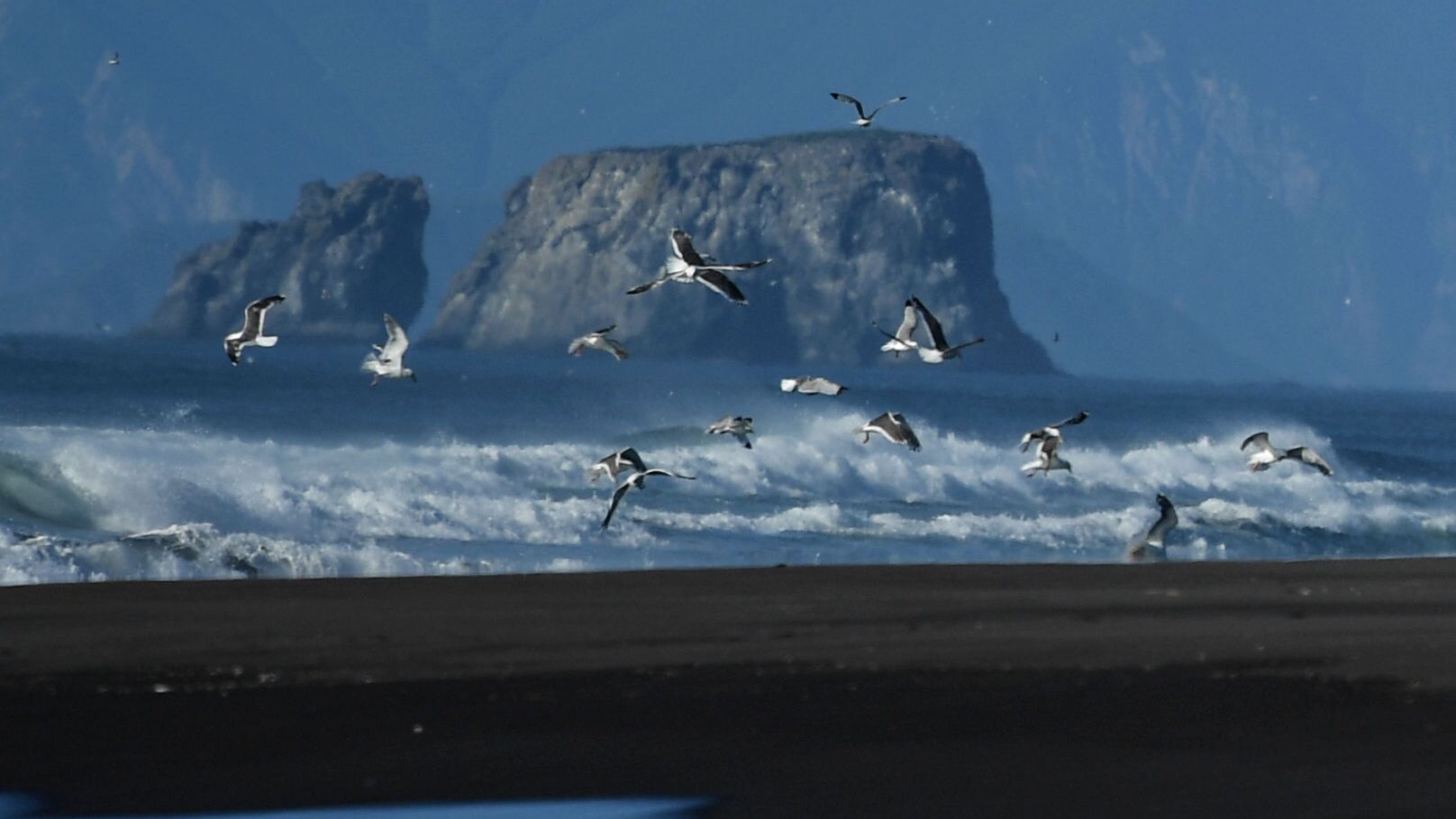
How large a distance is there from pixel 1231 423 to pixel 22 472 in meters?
82.5

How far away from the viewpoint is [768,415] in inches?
3027

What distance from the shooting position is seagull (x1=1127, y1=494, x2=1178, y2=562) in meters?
24.2

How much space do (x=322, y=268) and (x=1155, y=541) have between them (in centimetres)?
13968

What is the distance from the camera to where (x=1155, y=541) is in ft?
84.1

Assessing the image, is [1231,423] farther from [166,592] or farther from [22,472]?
[166,592]

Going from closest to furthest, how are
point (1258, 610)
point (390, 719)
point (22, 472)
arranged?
point (390, 719) < point (1258, 610) < point (22, 472)

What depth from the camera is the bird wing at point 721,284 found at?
17.6 metres

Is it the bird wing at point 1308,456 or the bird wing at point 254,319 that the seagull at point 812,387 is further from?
the bird wing at point 254,319

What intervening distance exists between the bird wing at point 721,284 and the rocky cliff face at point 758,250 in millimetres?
133149

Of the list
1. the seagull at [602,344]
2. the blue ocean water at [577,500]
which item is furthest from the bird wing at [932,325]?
the blue ocean water at [577,500]

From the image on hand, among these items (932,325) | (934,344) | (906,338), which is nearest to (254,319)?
(932,325)

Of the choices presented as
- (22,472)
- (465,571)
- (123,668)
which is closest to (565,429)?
(22,472)

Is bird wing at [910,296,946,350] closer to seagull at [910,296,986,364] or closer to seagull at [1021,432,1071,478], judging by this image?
seagull at [910,296,986,364]

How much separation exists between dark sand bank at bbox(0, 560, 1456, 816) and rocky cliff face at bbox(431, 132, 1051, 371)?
136001 millimetres
